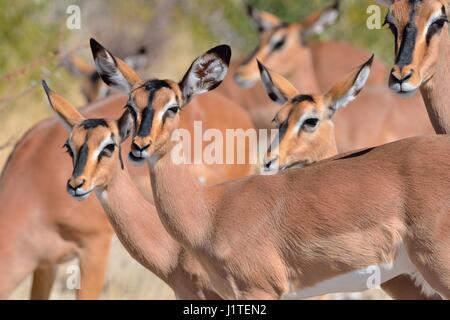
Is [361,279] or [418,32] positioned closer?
[361,279]

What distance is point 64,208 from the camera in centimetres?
848

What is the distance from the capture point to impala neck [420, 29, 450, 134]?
651 centimetres

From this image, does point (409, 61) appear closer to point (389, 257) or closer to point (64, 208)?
point (389, 257)

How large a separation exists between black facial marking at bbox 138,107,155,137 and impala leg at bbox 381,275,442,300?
5.21 ft

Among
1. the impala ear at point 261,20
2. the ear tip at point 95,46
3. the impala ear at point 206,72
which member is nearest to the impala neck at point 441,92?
the impala ear at point 206,72

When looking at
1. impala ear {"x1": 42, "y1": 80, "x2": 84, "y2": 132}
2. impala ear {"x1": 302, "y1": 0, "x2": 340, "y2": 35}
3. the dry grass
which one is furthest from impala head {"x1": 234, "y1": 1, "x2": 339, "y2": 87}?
impala ear {"x1": 42, "y1": 80, "x2": 84, "y2": 132}

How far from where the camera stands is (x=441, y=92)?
6.52 metres

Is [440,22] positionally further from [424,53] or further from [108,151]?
[108,151]

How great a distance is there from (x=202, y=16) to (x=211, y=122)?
8.21m

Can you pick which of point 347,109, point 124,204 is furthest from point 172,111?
point 347,109

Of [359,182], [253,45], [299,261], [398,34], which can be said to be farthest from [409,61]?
[253,45]

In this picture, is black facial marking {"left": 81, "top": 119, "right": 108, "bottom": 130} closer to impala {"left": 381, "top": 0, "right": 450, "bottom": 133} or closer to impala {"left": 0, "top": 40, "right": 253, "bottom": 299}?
impala {"left": 381, "top": 0, "right": 450, "bottom": 133}

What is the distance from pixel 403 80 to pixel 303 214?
74 cm

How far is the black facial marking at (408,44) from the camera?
616cm
